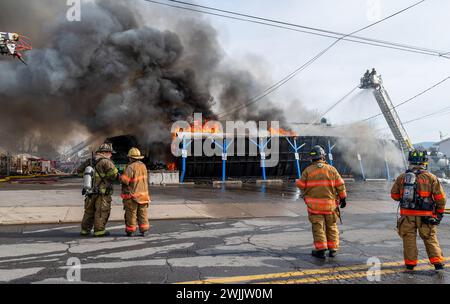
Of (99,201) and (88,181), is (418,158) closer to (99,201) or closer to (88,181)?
(99,201)

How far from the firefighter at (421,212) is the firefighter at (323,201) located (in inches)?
30.7

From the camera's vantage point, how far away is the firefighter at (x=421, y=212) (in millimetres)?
4438

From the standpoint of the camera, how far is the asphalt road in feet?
13.2

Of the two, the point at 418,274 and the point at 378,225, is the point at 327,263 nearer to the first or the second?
the point at 418,274

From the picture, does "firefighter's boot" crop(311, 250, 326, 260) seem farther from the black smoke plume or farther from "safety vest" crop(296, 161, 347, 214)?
the black smoke plume

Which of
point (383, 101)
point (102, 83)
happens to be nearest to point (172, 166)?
point (102, 83)

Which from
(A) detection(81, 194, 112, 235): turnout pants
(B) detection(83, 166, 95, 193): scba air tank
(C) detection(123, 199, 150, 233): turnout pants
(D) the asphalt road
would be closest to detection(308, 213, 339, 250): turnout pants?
(D) the asphalt road

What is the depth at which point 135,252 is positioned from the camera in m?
5.08

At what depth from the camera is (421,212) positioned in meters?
4.50

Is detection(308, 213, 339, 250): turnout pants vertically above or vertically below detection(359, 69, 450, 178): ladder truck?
below

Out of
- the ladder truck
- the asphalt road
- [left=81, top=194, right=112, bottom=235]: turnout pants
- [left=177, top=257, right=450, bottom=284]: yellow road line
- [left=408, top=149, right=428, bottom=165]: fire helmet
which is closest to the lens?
[left=177, top=257, right=450, bottom=284]: yellow road line

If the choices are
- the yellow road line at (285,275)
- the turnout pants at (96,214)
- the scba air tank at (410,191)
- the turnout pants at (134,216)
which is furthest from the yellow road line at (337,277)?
the turnout pants at (96,214)

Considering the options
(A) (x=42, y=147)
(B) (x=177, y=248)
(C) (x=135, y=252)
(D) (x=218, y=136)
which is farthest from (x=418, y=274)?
(A) (x=42, y=147)

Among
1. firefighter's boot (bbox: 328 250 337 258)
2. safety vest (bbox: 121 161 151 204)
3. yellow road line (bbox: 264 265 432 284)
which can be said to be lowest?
yellow road line (bbox: 264 265 432 284)
